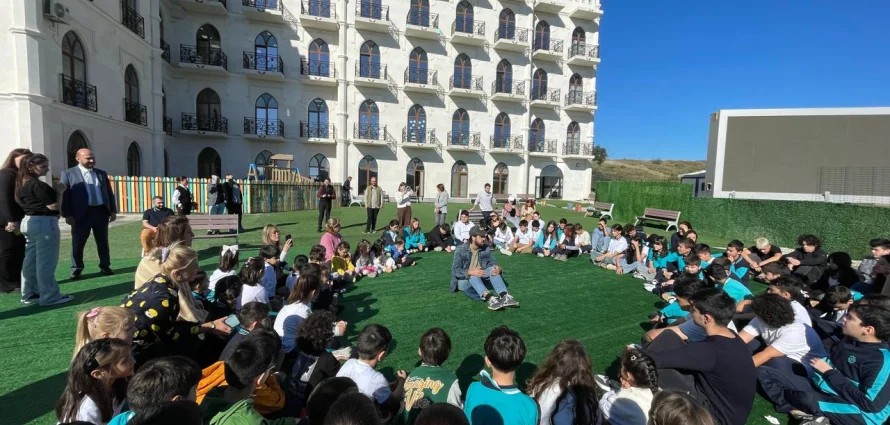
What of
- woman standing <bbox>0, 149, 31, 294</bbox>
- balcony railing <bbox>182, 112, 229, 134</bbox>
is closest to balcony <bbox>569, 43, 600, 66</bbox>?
balcony railing <bbox>182, 112, 229, 134</bbox>

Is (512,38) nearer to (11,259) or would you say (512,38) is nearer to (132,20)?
(132,20)

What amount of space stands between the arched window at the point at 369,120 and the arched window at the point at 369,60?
1.87 metres

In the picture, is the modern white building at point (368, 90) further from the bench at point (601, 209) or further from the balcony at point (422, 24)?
the bench at point (601, 209)

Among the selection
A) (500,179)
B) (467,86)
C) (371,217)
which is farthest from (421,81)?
(371,217)

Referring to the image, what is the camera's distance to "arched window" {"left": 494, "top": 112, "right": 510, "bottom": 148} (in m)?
30.7

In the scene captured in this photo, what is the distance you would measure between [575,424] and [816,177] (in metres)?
20.1

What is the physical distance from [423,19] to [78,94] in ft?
66.7

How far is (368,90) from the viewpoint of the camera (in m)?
27.7

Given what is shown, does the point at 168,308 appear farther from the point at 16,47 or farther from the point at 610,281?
the point at 16,47

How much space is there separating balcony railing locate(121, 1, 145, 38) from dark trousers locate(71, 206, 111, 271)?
53.2ft

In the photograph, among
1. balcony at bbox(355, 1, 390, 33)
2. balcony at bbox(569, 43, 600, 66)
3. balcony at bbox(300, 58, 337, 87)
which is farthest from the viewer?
balcony at bbox(569, 43, 600, 66)

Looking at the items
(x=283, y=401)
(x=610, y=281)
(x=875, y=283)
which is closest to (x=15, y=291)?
(x=283, y=401)

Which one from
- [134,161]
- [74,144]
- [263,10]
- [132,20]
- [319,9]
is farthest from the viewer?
[319,9]

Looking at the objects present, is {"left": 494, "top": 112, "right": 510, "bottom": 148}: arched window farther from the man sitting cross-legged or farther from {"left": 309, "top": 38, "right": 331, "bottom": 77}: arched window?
the man sitting cross-legged
